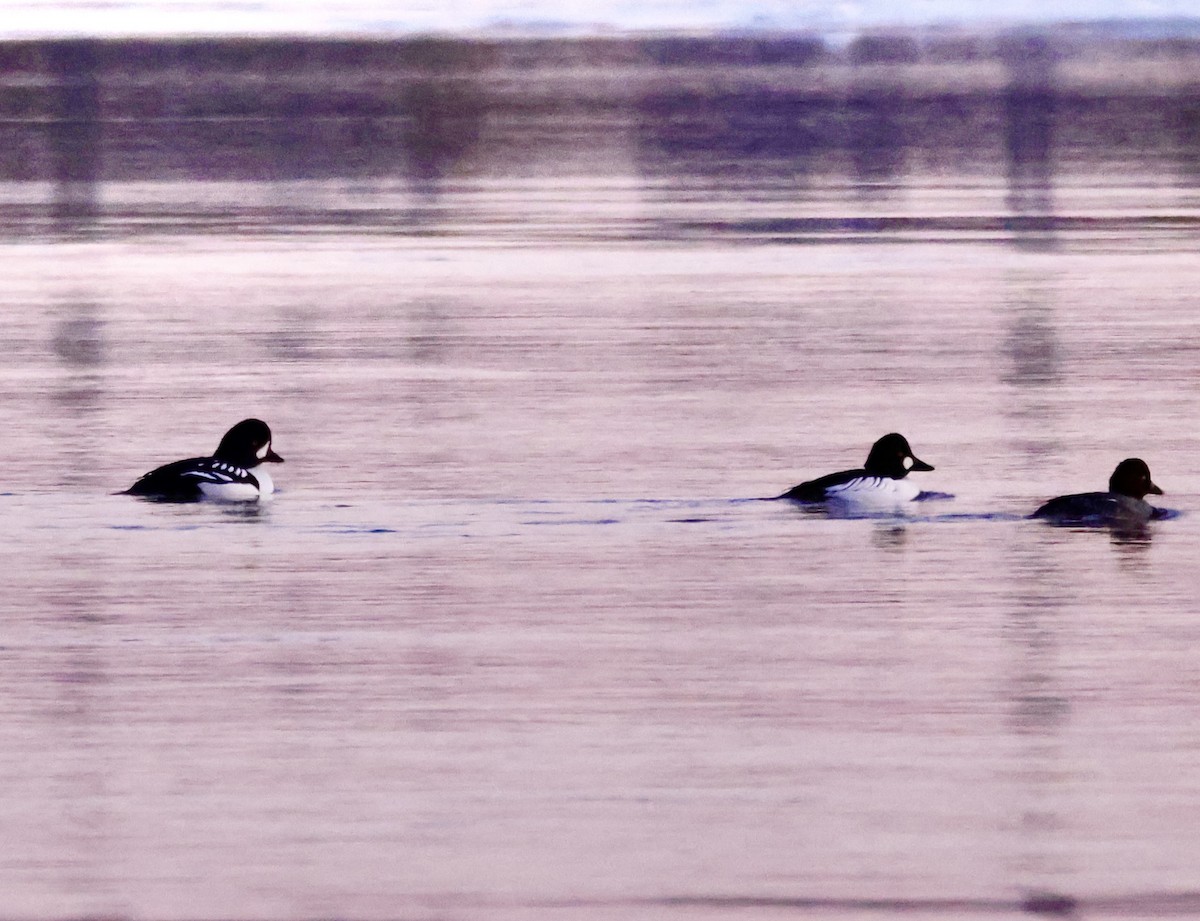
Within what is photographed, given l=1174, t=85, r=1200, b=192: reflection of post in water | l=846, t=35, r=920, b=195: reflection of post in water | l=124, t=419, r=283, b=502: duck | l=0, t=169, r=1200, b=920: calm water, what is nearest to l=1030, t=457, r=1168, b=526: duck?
l=0, t=169, r=1200, b=920: calm water

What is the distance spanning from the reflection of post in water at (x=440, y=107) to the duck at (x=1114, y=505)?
20.9 metres

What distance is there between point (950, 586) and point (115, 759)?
3.43 metres

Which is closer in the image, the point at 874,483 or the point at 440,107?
the point at 874,483

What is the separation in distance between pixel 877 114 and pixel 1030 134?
19.6 ft

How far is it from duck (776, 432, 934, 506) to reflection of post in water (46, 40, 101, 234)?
15828 mm

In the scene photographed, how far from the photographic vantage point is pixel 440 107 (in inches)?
2067

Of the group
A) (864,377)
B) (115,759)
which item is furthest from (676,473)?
(115,759)

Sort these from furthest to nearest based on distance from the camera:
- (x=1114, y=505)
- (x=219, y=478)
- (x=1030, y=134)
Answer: (x=1030, y=134) → (x=219, y=478) → (x=1114, y=505)

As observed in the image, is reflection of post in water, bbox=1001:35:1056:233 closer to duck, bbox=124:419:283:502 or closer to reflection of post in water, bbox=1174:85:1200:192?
reflection of post in water, bbox=1174:85:1200:192

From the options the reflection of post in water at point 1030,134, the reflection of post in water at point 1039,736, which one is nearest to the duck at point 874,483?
the reflection of post in water at point 1039,736

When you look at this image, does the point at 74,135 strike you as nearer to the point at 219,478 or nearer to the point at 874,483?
the point at 219,478

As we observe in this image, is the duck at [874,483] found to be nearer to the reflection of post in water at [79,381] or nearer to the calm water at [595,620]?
the calm water at [595,620]

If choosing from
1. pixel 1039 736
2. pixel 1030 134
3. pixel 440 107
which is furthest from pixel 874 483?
pixel 440 107

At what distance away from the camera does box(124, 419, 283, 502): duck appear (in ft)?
38.3
